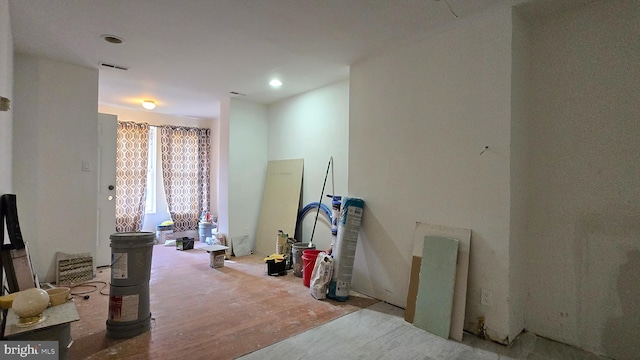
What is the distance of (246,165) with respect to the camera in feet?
17.3

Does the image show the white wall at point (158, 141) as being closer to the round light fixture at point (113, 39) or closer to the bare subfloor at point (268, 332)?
the bare subfloor at point (268, 332)

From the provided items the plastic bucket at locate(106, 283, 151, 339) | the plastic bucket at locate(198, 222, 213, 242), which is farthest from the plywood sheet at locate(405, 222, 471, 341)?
the plastic bucket at locate(198, 222, 213, 242)

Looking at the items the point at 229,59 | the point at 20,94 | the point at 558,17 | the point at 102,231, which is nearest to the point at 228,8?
the point at 229,59

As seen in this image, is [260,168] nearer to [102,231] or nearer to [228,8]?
[102,231]

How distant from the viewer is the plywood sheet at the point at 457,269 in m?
2.45

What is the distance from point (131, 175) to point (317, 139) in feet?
12.3

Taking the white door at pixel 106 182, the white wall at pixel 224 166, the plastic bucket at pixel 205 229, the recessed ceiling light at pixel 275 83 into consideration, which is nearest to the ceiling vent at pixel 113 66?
the white door at pixel 106 182

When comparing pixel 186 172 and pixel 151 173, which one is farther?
pixel 186 172

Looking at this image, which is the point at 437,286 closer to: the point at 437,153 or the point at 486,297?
the point at 486,297

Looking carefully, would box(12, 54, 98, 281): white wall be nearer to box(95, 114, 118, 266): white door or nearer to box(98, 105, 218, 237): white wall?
box(95, 114, 118, 266): white door

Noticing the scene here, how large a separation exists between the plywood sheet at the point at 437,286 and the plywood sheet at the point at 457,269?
0.05 m

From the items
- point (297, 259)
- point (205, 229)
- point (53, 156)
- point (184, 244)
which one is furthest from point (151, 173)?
point (297, 259)

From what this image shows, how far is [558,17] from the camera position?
2.40m

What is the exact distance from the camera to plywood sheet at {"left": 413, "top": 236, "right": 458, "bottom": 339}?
2.48m
